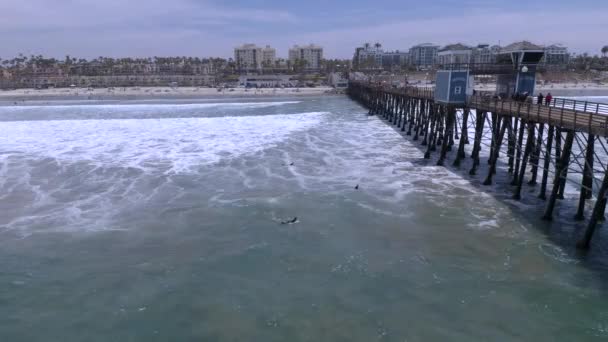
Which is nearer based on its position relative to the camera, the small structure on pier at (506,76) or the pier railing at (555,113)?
the pier railing at (555,113)

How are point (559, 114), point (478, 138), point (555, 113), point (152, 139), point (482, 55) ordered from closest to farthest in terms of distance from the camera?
point (559, 114)
point (555, 113)
point (478, 138)
point (152, 139)
point (482, 55)

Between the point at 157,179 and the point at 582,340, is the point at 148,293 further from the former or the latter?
the point at 157,179

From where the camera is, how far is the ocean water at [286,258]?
1173 cm

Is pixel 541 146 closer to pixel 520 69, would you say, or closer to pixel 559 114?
pixel 559 114

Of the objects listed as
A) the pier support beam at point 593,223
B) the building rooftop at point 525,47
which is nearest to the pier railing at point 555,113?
the pier support beam at point 593,223

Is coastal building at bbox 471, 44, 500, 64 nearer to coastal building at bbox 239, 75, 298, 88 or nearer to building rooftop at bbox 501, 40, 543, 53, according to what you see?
building rooftop at bbox 501, 40, 543, 53

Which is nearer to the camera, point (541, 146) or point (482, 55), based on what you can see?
point (541, 146)

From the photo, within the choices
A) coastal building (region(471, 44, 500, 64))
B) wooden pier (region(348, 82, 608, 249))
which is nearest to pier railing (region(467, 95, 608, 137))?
wooden pier (region(348, 82, 608, 249))

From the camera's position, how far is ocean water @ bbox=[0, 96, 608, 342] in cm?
1173

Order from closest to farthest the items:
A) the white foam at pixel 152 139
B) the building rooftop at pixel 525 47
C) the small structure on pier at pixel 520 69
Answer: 1. the small structure on pier at pixel 520 69
2. the building rooftop at pixel 525 47
3. the white foam at pixel 152 139

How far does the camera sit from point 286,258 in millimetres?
15391

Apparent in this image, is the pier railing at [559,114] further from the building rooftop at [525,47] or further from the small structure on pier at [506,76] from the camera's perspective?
the building rooftop at [525,47]

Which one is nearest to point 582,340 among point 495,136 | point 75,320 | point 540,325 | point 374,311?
point 540,325

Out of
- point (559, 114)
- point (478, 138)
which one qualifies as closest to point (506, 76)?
point (478, 138)
